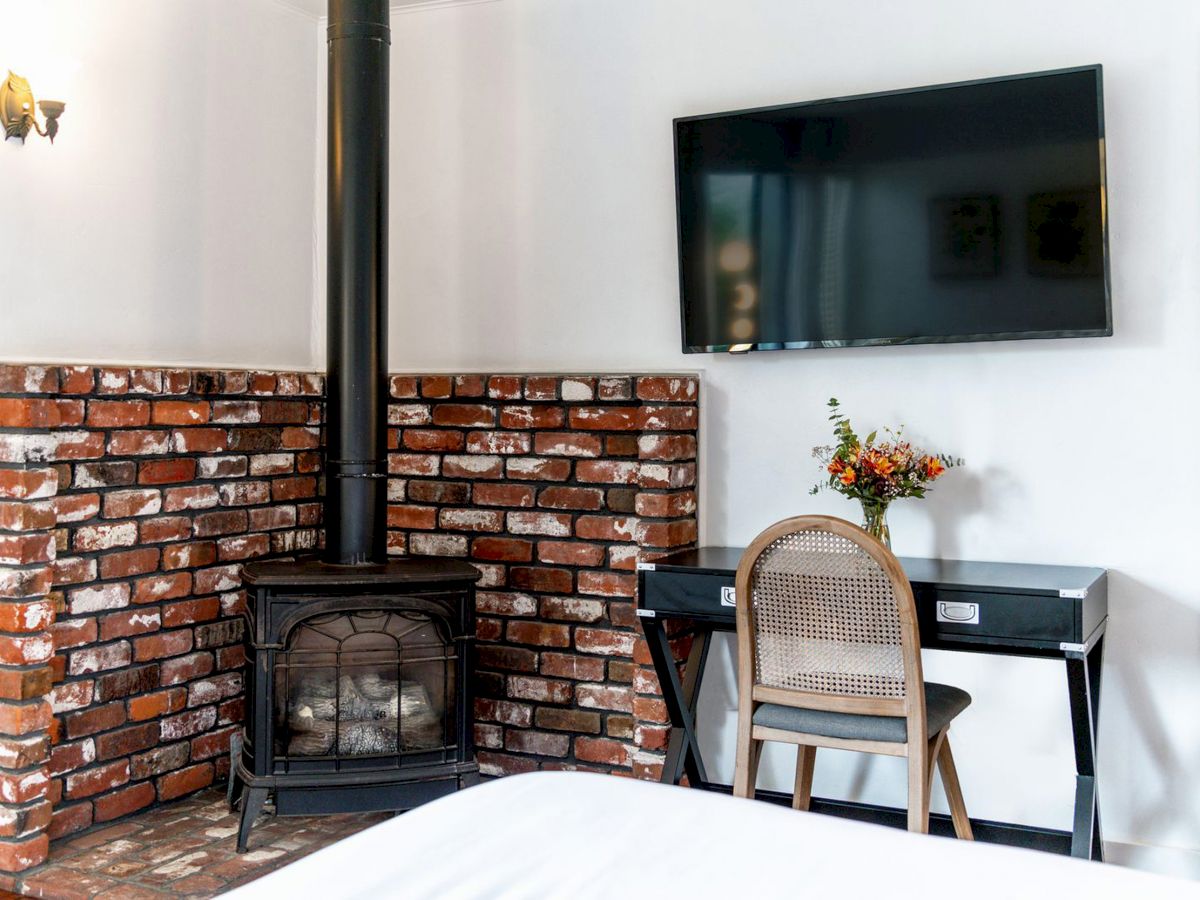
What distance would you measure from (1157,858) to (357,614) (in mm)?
2003

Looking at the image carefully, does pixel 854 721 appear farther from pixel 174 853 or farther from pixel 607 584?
pixel 174 853

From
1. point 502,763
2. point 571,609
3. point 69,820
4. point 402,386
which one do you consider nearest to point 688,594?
point 571,609

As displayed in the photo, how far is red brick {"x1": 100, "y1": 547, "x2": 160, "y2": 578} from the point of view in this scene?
295 cm

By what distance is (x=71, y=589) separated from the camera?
285 centimetres

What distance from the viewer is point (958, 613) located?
2.51m

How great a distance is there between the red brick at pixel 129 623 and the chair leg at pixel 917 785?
195cm

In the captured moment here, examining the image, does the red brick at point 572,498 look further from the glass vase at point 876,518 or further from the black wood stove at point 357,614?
the glass vase at point 876,518

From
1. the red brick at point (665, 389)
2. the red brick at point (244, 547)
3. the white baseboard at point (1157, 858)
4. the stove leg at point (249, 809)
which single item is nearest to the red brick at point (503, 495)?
the red brick at point (665, 389)

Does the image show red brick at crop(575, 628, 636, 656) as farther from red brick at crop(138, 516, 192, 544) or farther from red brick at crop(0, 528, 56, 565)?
red brick at crop(0, 528, 56, 565)

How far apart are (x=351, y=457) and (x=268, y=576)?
401 millimetres

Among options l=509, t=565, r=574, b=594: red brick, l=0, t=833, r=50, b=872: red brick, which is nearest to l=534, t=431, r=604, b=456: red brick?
l=509, t=565, r=574, b=594: red brick

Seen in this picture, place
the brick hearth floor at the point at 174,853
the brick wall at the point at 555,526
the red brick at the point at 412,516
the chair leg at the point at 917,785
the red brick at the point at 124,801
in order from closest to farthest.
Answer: the chair leg at the point at 917,785 < the brick hearth floor at the point at 174,853 < the red brick at the point at 124,801 < the brick wall at the point at 555,526 < the red brick at the point at 412,516

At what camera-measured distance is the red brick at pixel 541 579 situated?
3389 millimetres

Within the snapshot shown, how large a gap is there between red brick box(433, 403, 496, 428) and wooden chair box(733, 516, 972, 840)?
1217 mm
